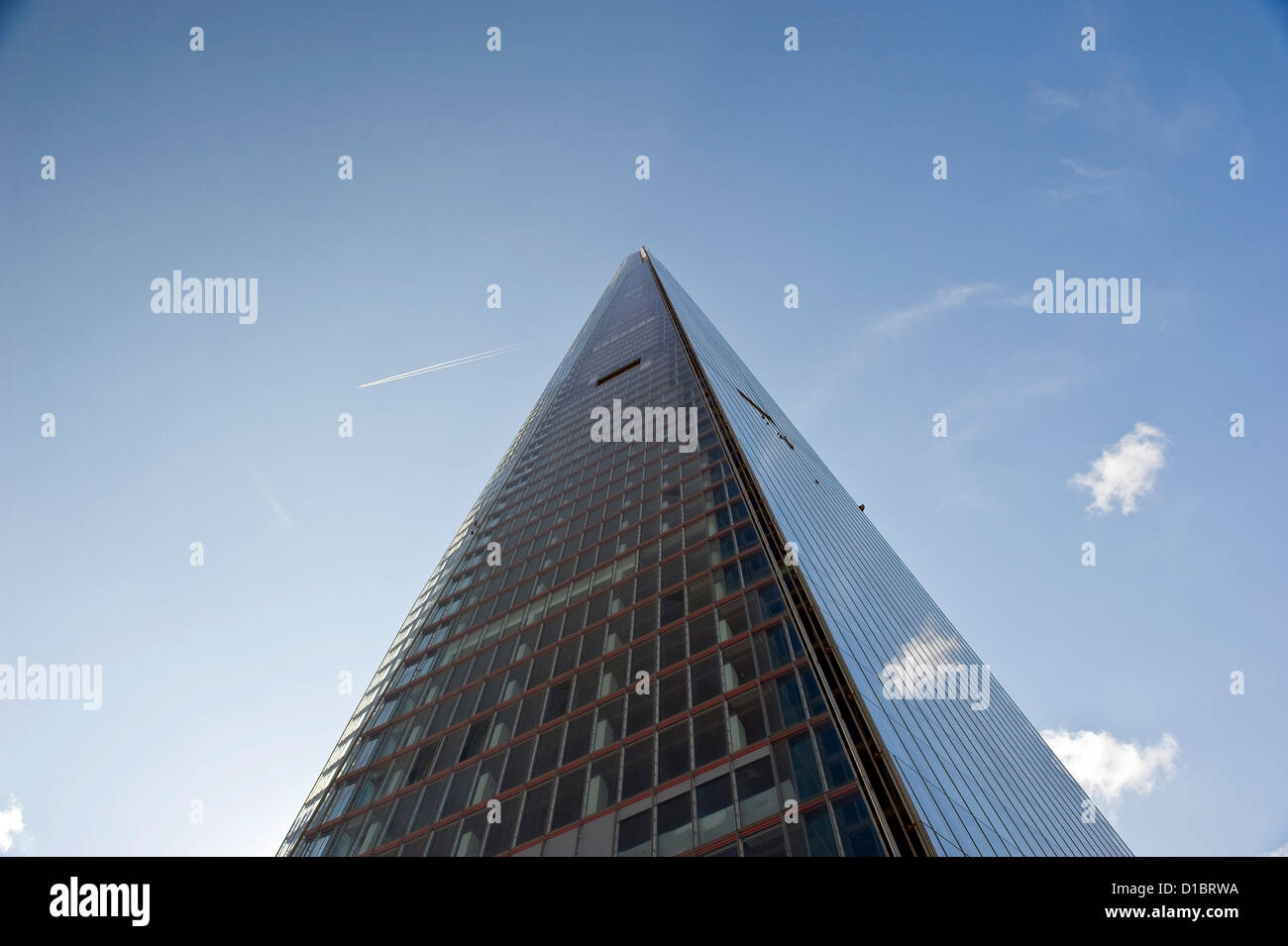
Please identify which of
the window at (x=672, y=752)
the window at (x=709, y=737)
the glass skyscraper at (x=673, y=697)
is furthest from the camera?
the window at (x=672, y=752)

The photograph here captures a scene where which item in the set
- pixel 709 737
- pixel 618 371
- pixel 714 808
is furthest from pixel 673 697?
pixel 618 371

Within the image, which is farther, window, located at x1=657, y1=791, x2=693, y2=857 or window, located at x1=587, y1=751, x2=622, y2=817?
window, located at x1=587, y1=751, x2=622, y2=817

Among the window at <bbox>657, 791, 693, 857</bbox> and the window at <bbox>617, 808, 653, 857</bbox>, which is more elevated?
the window at <bbox>657, 791, 693, 857</bbox>

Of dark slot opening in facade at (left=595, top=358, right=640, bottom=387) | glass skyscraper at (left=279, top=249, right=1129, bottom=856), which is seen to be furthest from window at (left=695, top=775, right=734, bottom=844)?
dark slot opening in facade at (left=595, top=358, right=640, bottom=387)

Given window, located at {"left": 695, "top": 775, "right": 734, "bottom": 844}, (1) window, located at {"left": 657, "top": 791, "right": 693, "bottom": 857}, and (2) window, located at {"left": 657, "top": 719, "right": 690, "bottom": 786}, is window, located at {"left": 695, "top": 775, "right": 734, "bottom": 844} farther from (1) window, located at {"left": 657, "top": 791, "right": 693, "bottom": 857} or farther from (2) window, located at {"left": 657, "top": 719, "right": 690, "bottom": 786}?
(2) window, located at {"left": 657, "top": 719, "right": 690, "bottom": 786}

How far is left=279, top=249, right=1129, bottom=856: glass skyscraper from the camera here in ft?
68.3

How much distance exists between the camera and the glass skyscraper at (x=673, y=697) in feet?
68.3

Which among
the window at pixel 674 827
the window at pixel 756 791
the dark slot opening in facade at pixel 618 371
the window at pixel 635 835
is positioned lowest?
the window at pixel 635 835

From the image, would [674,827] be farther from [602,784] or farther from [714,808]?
[602,784]

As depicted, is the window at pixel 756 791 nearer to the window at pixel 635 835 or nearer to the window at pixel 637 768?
the window at pixel 635 835

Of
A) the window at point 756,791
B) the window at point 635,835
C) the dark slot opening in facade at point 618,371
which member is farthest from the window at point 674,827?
the dark slot opening in facade at point 618,371

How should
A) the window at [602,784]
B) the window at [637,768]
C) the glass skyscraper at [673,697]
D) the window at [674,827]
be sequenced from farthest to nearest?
the window at [602,784] → the window at [637,768] → the glass skyscraper at [673,697] → the window at [674,827]

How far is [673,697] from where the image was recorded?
25.9 meters
